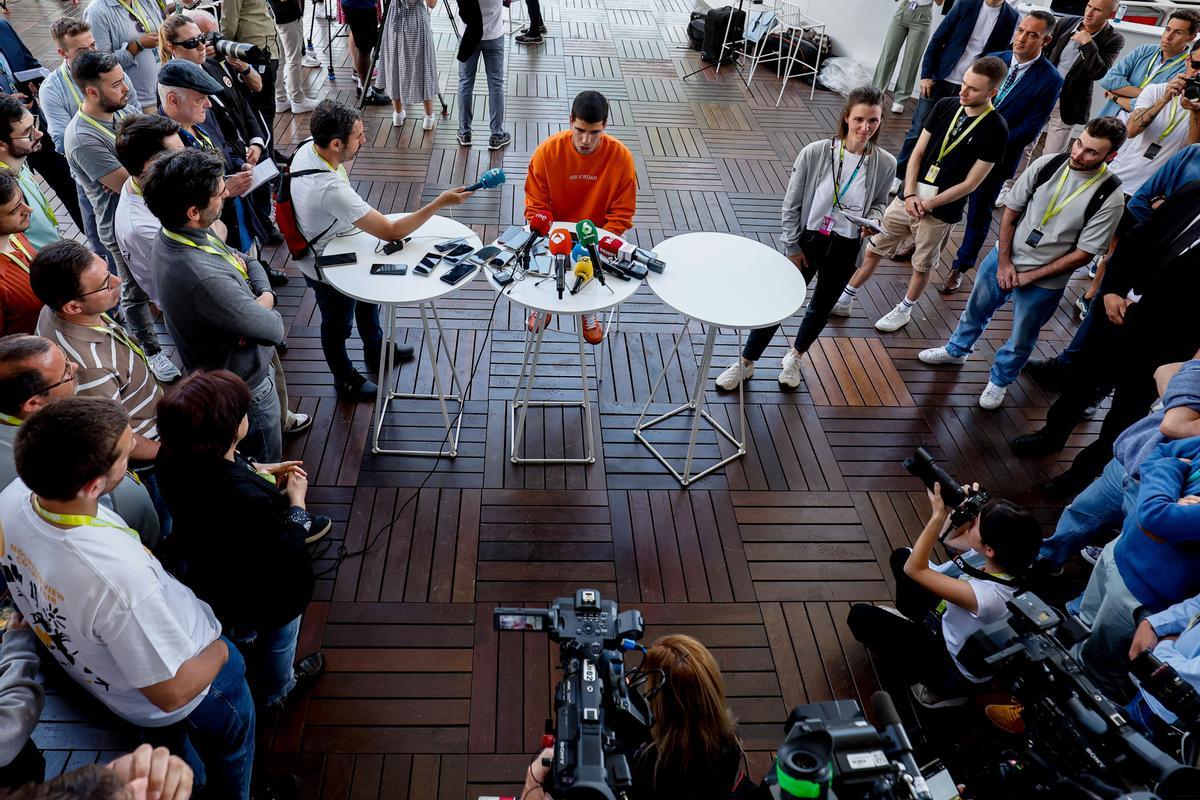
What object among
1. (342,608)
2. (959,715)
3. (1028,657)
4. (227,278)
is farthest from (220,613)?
(959,715)

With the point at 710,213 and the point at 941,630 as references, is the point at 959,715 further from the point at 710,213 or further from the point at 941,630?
the point at 710,213

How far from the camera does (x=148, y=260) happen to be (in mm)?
2961

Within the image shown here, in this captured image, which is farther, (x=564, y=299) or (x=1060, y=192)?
(x=1060, y=192)

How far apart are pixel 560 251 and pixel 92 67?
2261 mm

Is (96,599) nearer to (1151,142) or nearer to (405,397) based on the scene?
(405,397)

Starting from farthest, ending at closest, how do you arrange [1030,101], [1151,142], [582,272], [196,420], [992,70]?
[1030,101]
[1151,142]
[992,70]
[582,272]
[196,420]

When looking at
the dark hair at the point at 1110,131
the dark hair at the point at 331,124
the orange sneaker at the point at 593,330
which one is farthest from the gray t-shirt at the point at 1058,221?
the dark hair at the point at 331,124

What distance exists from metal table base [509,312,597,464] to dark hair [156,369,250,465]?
1572 mm

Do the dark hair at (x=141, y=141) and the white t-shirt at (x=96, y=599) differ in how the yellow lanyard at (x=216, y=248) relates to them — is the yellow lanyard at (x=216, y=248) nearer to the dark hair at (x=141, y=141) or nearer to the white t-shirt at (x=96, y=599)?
the dark hair at (x=141, y=141)

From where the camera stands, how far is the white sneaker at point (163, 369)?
12.3 ft

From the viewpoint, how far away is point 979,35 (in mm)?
5758

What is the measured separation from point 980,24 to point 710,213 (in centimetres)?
264

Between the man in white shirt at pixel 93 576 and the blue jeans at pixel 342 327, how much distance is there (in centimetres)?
181

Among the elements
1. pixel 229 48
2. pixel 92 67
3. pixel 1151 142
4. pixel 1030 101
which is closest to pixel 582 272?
pixel 92 67
